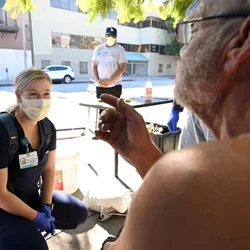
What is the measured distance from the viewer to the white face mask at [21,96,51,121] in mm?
1766

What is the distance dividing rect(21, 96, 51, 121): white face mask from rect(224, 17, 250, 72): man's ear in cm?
138

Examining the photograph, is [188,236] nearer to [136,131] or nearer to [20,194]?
[136,131]

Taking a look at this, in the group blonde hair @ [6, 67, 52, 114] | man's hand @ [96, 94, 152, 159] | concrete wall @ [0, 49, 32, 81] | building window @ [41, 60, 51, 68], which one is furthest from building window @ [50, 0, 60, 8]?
man's hand @ [96, 94, 152, 159]

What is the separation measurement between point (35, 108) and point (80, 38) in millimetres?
21009

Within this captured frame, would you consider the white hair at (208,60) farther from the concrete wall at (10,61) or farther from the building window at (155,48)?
the building window at (155,48)

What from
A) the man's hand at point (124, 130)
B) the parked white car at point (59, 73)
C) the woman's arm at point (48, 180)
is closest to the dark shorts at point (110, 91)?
the woman's arm at point (48, 180)

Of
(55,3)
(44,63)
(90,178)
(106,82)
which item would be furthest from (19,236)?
(55,3)

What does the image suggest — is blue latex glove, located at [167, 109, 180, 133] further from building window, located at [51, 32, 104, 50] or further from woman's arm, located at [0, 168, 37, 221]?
building window, located at [51, 32, 104, 50]

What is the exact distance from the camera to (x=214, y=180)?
394 mm

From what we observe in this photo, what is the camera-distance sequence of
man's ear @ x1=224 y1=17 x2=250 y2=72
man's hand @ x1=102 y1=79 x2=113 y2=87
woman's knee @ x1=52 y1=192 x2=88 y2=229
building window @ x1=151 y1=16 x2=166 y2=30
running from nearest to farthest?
1. man's ear @ x1=224 y1=17 x2=250 y2=72
2. woman's knee @ x1=52 y1=192 x2=88 y2=229
3. man's hand @ x1=102 y1=79 x2=113 y2=87
4. building window @ x1=151 y1=16 x2=166 y2=30

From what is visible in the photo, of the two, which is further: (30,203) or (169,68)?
(169,68)

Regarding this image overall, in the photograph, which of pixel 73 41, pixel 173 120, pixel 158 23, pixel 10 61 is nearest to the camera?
pixel 173 120

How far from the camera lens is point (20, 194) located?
1.70 metres

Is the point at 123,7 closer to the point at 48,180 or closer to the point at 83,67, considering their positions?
the point at 48,180
